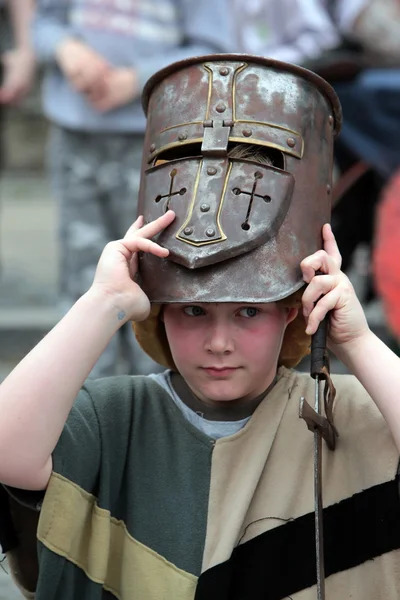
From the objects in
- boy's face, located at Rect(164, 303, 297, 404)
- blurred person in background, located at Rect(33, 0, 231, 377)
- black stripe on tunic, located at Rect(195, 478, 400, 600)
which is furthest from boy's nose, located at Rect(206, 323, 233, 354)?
blurred person in background, located at Rect(33, 0, 231, 377)

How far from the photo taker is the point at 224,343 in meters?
2.63

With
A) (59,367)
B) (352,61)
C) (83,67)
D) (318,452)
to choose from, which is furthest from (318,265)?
(352,61)

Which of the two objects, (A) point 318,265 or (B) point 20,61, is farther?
(B) point 20,61

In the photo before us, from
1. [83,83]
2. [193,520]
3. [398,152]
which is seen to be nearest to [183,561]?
[193,520]

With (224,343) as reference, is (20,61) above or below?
above

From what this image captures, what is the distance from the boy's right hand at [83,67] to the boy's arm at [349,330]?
2204mm

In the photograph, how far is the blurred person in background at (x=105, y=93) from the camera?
4.80 meters

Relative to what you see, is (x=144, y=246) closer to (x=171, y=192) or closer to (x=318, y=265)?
(x=171, y=192)

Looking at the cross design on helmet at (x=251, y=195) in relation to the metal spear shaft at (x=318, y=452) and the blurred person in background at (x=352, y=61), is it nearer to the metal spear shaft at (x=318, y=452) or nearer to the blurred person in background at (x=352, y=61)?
the metal spear shaft at (x=318, y=452)

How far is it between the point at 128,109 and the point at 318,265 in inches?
95.5

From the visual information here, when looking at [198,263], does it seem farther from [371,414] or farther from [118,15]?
[118,15]

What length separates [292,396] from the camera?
2.89 metres

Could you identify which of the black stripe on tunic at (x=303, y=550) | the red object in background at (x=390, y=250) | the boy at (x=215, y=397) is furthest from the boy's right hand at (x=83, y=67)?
the black stripe on tunic at (x=303, y=550)

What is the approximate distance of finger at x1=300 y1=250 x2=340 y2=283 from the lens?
8.58ft
